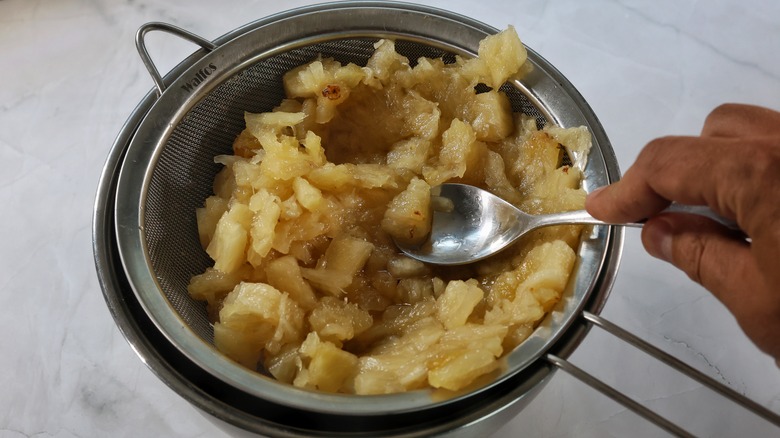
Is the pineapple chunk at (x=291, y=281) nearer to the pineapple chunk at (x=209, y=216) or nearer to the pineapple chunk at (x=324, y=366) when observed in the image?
the pineapple chunk at (x=324, y=366)

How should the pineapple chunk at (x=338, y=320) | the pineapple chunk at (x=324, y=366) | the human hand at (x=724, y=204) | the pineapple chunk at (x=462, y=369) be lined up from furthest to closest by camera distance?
the pineapple chunk at (x=338, y=320)
the pineapple chunk at (x=324, y=366)
the pineapple chunk at (x=462, y=369)
the human hand at (x=724, y=204)

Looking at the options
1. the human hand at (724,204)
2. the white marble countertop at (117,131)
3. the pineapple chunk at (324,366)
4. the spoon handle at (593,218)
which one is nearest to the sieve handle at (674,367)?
the human hand at (724,204)

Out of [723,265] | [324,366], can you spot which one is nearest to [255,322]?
[324,366]

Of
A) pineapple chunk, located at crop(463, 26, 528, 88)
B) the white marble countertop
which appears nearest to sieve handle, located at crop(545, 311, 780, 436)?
the white marble countertop

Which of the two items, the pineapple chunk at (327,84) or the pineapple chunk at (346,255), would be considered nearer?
the pineapple chunk at (346,255)

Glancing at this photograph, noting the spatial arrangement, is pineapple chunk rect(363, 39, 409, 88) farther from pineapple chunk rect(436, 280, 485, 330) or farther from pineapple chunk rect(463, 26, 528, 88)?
pineapple chunk rect(436, 280, 485, 330)

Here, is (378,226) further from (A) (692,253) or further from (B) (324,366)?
(A) (692,253)
